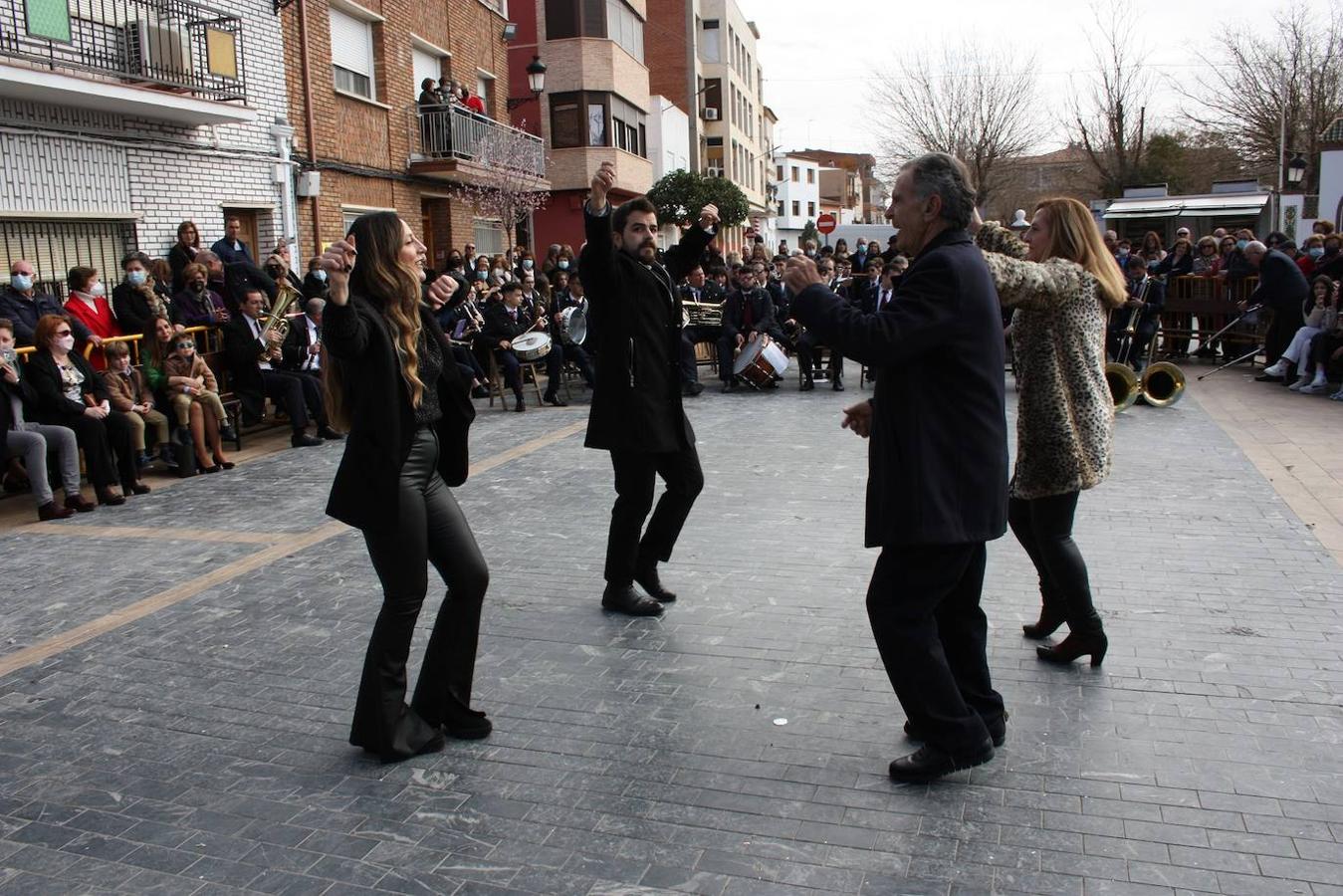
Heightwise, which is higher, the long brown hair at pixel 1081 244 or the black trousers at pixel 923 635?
the long brown hair at pixel 1081 244

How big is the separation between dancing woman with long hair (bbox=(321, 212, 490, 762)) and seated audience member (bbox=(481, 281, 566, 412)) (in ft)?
31.8

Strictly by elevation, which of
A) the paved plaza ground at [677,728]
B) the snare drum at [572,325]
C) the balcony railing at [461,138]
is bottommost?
the paved plaza ground at [677,728]

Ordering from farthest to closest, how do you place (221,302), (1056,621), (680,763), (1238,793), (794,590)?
(221,302) → (794,590) → (1056,621) → (680,763) → (1238,793)

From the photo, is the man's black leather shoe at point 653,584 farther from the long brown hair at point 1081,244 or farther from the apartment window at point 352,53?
the apartment window at point 352,53

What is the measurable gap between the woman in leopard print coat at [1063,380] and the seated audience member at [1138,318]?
34.1 feet

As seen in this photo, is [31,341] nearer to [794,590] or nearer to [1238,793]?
[794,590]

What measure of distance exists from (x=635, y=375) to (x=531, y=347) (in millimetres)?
8716

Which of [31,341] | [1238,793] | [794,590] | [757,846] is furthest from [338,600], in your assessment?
[31,341]

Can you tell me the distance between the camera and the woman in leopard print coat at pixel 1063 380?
4309mm

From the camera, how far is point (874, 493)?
354cm

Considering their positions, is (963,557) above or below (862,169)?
below

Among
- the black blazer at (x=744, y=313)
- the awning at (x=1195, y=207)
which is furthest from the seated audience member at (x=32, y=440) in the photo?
the awning at (x=1195, y=207)

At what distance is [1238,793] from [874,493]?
1.44 metres

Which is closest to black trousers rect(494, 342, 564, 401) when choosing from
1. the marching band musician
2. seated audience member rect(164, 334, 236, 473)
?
the marching band musician
